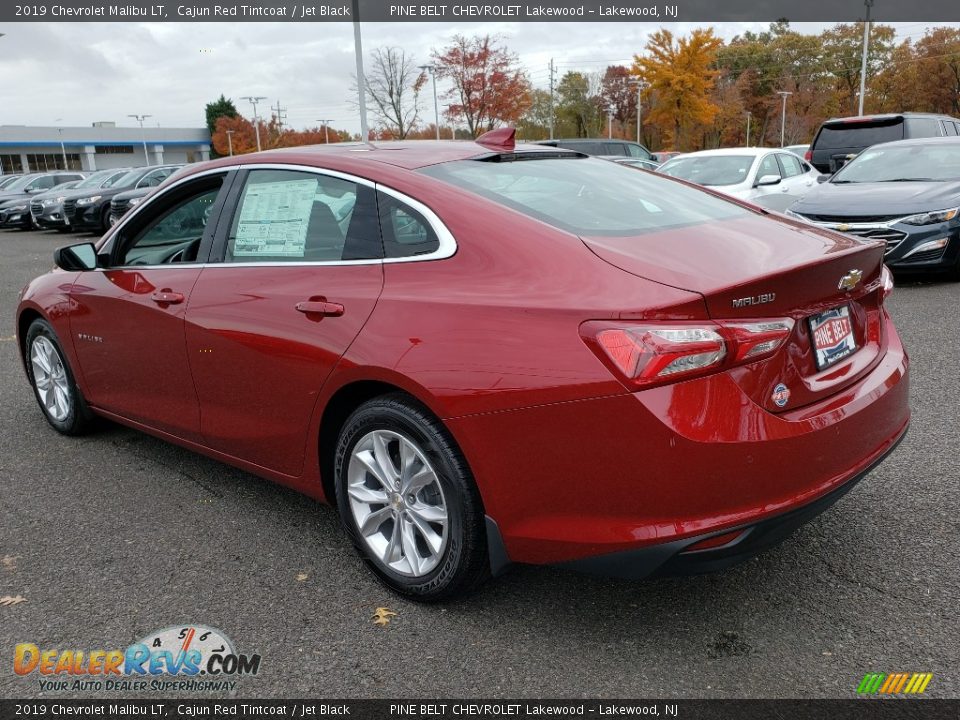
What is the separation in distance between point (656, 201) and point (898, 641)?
5.76 ft

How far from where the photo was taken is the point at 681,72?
50625 mm

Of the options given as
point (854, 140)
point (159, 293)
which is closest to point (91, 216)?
point (854, 140)

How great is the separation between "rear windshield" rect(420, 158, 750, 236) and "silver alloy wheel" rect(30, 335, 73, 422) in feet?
9.80

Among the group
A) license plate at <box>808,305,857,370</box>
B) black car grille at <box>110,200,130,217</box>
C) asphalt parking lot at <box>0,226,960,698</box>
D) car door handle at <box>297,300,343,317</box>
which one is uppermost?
car door handle at <box>297,300,343,317</box>

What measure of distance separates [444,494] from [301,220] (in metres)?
1.33

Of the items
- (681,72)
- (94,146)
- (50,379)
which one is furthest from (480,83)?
(94,146)

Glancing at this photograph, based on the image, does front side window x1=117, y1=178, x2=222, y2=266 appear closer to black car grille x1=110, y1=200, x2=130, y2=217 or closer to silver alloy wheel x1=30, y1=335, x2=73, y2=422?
silver alloy wheel x1=30, y1=335, x2=73, y2=422

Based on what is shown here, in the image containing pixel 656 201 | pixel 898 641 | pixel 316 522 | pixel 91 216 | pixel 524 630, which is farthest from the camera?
pixel 91 216

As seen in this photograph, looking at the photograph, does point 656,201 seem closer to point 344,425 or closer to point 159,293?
point 344,425

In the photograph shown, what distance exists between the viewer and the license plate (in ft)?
8.40

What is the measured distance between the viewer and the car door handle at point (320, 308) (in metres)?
2.91

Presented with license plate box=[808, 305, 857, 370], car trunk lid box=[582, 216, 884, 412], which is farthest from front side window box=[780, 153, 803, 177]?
license plate box=[808, 305, 857, 370]

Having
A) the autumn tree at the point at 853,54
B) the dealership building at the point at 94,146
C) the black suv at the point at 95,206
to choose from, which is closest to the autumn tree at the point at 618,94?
the autumn tree at the point at 853,54

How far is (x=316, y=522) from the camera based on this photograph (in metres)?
3.62
